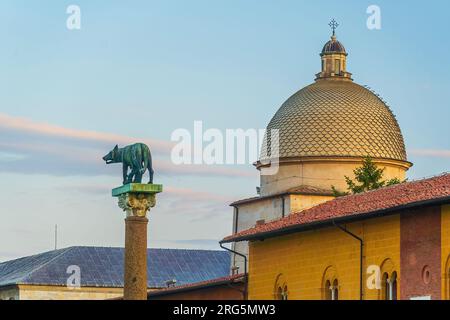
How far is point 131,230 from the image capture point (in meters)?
41.2

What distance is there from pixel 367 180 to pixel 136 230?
1827 centimetres

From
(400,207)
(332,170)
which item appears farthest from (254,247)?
(332,170)

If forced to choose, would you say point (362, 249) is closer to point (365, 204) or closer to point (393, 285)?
point (365, 204)

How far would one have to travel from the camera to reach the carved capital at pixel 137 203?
40969 mm

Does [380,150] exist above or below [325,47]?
below

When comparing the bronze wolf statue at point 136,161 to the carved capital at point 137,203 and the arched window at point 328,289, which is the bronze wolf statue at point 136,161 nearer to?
the carved capital at point 137,203

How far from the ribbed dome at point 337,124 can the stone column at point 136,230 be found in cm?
2099

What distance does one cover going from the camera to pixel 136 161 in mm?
41219

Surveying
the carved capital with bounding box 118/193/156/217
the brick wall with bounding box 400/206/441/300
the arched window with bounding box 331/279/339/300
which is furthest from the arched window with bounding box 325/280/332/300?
the carved capital with bounding box 118/193/156/217

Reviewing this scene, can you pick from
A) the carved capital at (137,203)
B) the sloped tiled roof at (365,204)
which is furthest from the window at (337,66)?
the carved capital at (137,203)

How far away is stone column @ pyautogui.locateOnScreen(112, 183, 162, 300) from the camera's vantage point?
41000 mm

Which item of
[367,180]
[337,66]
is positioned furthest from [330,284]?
[337,66]

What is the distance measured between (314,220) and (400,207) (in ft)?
15.1
